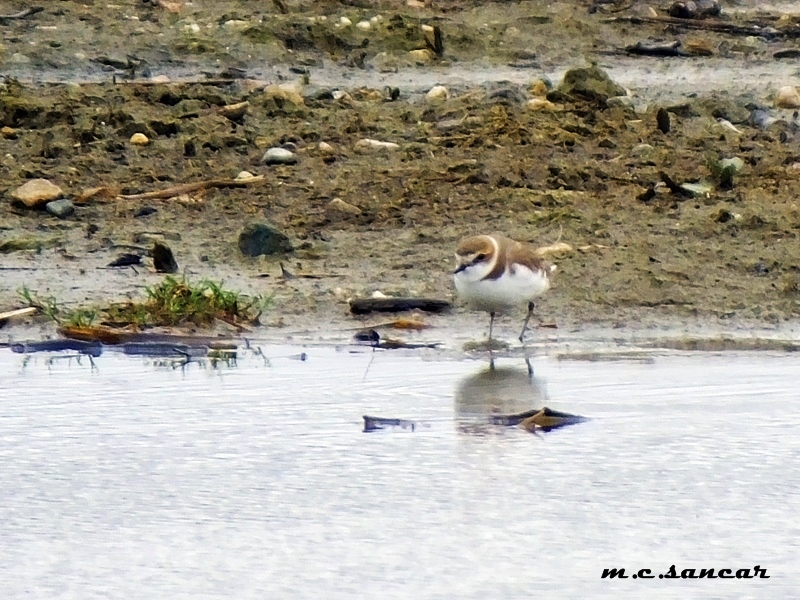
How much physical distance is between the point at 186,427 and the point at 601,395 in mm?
1332

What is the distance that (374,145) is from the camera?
9.66 metres

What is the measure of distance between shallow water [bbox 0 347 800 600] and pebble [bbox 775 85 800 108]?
4550 millimetres

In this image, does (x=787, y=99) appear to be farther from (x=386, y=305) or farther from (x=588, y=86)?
(x=386, y=305)

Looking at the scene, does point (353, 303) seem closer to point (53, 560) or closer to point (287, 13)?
point (53, 560)

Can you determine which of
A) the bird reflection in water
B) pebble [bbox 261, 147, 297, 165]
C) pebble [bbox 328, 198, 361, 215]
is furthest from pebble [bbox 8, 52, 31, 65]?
the bird reflection in water

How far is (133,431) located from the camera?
591 cm

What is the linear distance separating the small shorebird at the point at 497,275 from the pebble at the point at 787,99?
→ 4.19 metres

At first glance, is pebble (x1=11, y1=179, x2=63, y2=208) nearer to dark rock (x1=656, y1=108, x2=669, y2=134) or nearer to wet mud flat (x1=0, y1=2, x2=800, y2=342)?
wet mud flat (x1=0, y1=2, x2=800, y2=342)

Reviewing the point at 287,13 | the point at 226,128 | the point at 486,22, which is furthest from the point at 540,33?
the point at 226,128

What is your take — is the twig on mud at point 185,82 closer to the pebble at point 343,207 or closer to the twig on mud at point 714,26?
the pebble at point 343,207

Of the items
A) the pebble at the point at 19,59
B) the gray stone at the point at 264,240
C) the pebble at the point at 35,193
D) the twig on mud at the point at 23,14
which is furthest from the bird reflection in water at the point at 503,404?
the twig on mud at the point at 23,14

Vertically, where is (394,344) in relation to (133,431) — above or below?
above

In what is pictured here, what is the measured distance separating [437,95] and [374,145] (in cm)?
158

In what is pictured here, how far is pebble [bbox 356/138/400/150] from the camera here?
964cm
